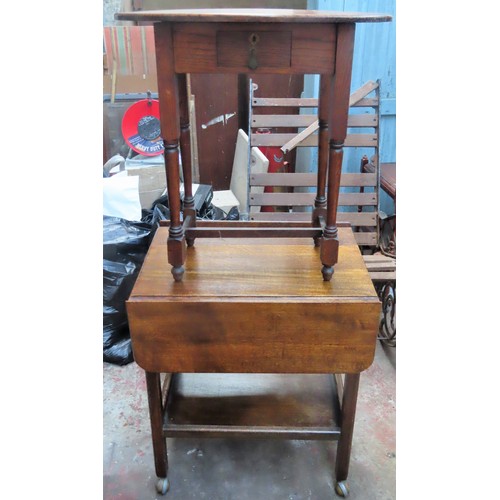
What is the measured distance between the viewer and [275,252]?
171 cm

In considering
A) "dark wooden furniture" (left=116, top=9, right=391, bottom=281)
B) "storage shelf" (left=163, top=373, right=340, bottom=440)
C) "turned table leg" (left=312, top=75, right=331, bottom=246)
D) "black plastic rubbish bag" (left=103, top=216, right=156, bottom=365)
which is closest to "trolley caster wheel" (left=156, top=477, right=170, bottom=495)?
"storage shelf" (left=163, top=373, right=340, bottom=440)

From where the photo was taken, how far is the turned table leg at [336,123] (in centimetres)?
122

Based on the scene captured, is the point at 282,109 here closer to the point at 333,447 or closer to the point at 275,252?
the point at 275,252

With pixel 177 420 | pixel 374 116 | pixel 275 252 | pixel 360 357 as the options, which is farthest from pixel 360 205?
pixel 177 420

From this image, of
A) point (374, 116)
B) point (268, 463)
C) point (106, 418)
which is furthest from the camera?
point (374, 116)

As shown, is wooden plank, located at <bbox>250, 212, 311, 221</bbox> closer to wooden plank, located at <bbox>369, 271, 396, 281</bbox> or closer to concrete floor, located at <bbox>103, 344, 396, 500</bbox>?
wooden plank, located at <bbox>369, 271, 396, 281</bbox>

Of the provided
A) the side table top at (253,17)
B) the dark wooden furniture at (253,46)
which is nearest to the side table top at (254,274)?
the dark wooden furniture at (253,46)

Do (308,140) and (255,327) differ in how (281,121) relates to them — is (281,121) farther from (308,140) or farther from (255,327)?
(255,327)

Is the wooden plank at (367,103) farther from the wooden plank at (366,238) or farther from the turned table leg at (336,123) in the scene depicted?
the turned table leg at (336,123)

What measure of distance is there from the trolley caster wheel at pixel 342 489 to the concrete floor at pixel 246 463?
24mm

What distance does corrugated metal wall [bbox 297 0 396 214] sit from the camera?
2.79 m

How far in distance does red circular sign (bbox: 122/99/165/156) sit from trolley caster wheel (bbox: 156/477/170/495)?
213cm

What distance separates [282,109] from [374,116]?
1349 mm

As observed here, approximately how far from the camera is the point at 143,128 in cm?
324
